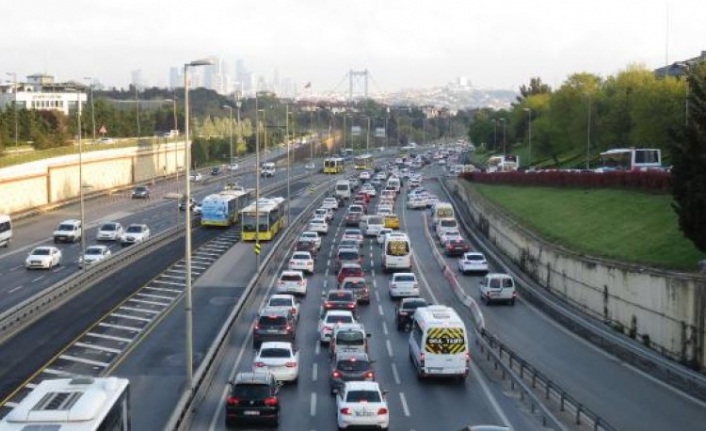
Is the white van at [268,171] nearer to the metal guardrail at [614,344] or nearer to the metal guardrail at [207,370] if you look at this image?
the metal guardrail at [207,370]

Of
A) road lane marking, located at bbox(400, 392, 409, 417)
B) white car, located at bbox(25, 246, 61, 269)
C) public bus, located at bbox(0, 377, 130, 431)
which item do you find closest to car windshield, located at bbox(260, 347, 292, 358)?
road lane marking, located at bbox(400, 392, 409, 417)

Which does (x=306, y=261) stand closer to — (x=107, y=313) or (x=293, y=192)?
(x=107, y=313)

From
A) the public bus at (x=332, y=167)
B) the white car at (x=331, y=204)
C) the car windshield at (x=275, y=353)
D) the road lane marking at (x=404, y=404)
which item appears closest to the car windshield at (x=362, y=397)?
the road lane marking at (x=404, y=404)

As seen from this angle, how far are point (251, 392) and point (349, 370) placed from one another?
4.52 m

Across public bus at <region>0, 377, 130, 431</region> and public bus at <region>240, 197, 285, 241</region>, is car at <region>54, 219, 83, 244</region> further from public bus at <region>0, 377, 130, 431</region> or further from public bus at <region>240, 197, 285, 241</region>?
public bus at <region>0, 377, 130, 431</region>

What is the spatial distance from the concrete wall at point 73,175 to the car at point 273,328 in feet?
160

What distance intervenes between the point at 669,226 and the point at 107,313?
2410 cm

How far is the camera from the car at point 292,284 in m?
48.6

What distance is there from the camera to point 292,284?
4866 centimetres

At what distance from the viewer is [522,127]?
5984 inches

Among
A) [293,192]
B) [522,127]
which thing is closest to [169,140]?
[293,192]

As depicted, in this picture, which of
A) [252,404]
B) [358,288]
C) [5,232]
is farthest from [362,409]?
[5,232]

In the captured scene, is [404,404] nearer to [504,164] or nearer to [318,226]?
[318,226]

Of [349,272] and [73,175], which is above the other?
[73,175]
